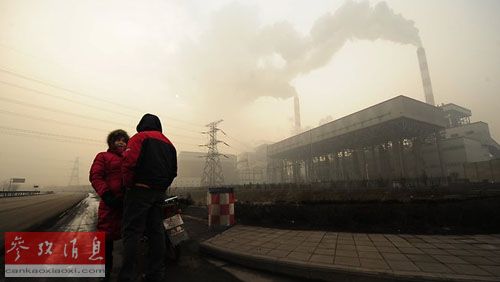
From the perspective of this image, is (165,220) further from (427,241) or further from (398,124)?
(398,124)

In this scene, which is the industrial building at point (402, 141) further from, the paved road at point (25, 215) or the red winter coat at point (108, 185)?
the red winter coat at point (108, 185)

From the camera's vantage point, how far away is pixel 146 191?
8.78ft

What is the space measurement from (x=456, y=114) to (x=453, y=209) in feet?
263

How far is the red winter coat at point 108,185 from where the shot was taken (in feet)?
9.33

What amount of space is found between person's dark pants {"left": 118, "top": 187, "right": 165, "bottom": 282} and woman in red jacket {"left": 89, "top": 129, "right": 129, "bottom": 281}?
250 mm

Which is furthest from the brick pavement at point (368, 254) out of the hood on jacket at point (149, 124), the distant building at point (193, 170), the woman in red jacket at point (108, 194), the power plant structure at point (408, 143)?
the distant building at point (193, 170)

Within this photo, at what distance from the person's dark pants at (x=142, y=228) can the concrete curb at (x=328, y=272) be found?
55.4 inches

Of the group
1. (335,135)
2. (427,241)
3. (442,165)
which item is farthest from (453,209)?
(442,165)

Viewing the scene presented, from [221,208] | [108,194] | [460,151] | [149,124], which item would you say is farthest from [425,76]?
[108,194]

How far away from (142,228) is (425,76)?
255ft

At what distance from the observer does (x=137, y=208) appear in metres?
2.62

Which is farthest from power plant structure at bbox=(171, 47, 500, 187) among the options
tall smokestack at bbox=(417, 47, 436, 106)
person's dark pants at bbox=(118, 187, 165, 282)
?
person's dark pants at bbox=(118, 187, 165, 282)

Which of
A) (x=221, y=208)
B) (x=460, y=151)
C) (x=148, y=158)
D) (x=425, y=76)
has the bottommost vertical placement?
(x=221, y=208)

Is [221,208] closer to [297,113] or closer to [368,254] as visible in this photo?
[368,254]
